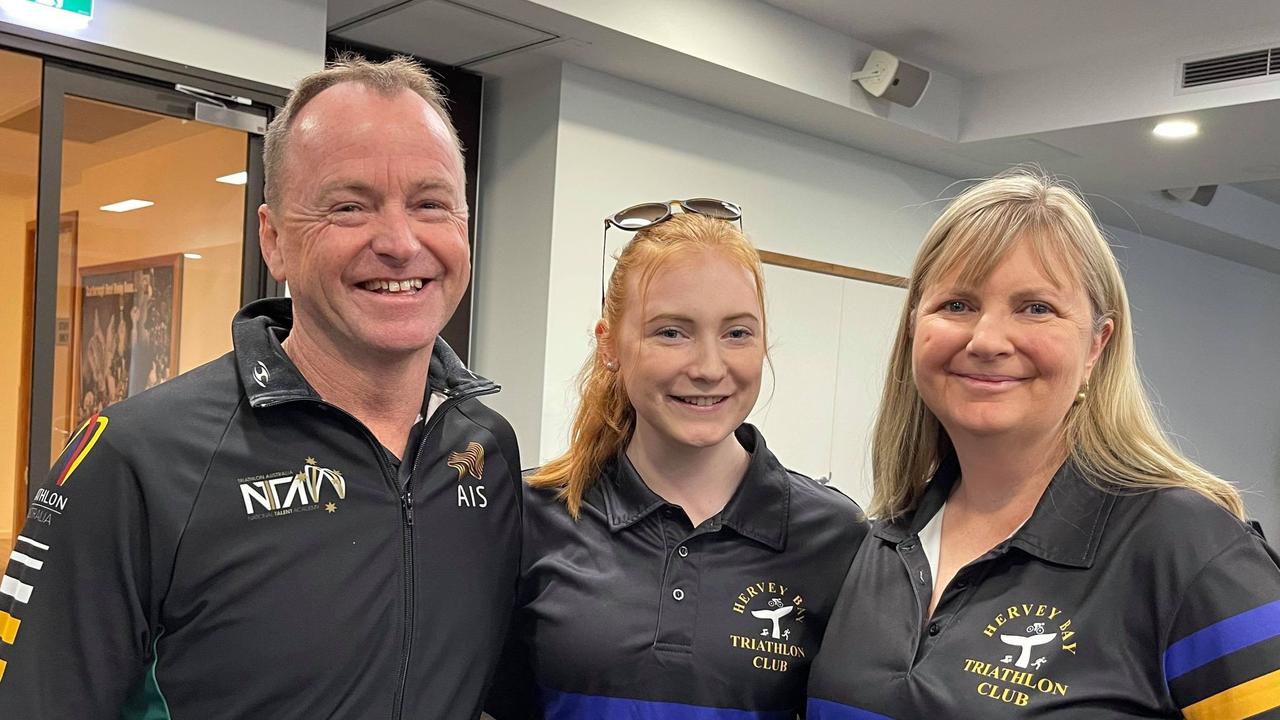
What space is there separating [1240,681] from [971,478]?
0.47 m

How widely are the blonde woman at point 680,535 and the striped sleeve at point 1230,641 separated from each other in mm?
569

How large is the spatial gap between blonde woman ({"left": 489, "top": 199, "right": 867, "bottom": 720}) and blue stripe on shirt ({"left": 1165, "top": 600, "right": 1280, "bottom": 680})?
58cm

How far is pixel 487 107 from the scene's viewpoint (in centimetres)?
464

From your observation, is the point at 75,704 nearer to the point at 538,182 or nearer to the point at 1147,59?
the point at 538,182

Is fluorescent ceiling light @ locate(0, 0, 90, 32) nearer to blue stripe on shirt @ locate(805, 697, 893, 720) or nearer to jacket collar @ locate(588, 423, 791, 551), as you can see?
jacket collar @ locate(588, 423, 791, 551)

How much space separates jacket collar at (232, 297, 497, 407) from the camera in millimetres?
1371

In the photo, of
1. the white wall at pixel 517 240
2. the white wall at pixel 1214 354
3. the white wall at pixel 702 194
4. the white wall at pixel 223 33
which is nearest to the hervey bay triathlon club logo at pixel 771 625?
the white wall at pixel 702 194

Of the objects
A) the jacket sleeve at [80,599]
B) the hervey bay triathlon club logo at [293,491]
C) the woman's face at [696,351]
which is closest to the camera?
the jacket sleeve at [80,599]

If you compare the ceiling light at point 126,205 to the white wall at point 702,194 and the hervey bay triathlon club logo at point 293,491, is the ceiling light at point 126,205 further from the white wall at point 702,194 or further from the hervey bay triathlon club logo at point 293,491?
the hervey bay triathlon club logo at point 293,491

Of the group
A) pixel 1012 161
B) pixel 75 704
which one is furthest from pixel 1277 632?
pixel 1012 161

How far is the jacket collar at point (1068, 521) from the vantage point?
4.61ft

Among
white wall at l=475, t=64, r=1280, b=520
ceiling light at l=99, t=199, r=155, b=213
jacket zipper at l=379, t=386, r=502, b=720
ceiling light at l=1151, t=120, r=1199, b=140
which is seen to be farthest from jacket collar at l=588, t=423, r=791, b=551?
ceiling light at l=1151, t=120, r=1199, b=140

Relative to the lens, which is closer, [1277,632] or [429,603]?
[1277,632]

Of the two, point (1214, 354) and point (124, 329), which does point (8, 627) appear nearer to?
point (124, 329)
